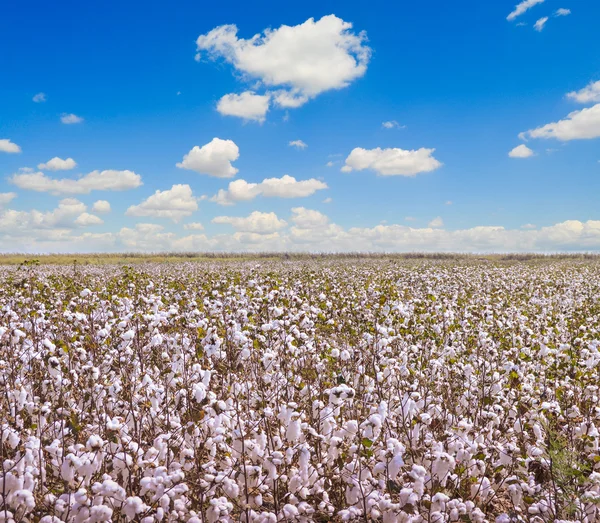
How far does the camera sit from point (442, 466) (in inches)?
166

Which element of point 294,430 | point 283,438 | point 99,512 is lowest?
point 283,438

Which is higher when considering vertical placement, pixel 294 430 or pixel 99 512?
pixel 294 430

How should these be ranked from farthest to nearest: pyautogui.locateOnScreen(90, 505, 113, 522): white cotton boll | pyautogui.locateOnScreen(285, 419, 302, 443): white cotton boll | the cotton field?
pyautogui.locateOnScreen(285, 419, 302, 443): white cotton boll
the cotton field
pyautogui.locateOnScreen(90, 505, 113, 522): white cotton boll

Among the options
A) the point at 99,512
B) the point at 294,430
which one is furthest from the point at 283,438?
the point at 99,512

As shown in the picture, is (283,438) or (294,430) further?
(283,438)

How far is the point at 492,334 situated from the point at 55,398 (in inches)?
372

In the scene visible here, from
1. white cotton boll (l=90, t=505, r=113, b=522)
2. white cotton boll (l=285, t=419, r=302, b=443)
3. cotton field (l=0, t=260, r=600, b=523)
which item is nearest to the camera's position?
white cotton boll (l=90, t=505, r=113, b=522)

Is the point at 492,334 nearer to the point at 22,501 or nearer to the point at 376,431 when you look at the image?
the point at 376,431

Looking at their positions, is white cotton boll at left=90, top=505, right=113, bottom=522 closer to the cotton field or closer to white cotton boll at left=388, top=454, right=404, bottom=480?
the cotton field

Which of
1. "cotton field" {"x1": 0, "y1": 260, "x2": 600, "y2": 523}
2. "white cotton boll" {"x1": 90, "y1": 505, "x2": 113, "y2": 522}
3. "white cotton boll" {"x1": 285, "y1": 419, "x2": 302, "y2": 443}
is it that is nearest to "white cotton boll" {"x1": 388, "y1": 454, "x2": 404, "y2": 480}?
"cotton field" {"x1": 0, "y1": 260, "x2": 600, "y2": 523}

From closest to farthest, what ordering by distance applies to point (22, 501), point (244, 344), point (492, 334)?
1. point (22, 501)
2. point (244, 344)
3. point (492, 334)

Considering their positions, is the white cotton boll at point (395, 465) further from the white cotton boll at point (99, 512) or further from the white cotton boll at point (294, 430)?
the white cotton boll at point (99, 512)

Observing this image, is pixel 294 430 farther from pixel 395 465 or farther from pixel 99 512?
pixel 99 512

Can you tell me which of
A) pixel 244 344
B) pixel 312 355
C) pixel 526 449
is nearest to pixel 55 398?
pixel 244 344
